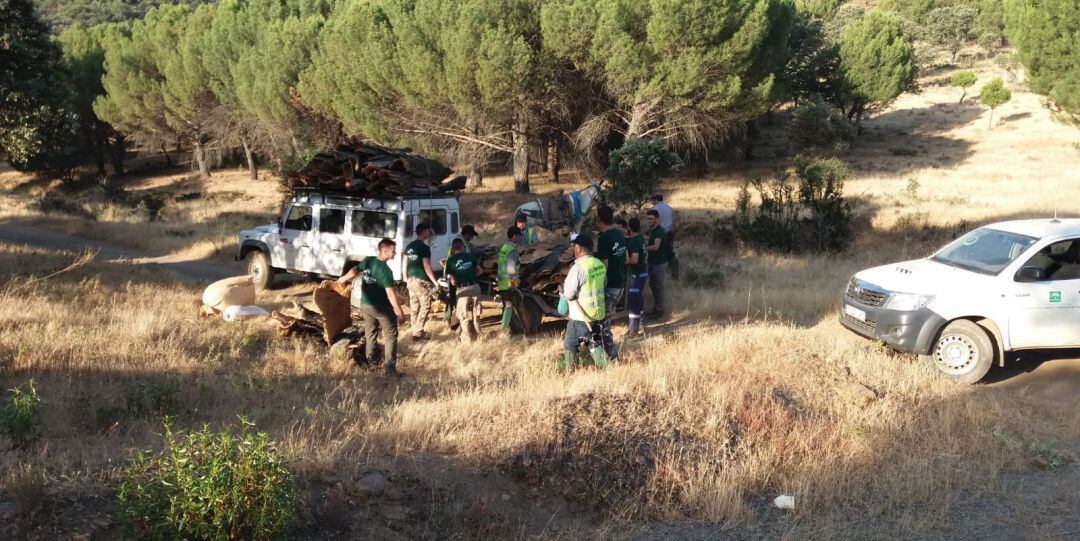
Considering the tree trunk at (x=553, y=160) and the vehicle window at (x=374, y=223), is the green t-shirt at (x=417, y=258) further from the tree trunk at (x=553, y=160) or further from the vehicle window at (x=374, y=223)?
the tree trunk at (x=553, y=160)

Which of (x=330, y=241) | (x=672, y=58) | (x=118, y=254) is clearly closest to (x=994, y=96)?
(x=672, y=58)

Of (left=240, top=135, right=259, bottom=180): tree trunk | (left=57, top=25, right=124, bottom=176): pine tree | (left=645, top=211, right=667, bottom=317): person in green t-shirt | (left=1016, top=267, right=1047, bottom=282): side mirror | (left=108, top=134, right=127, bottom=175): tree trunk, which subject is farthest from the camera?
(left=108, top=134, right=127, bottom=175): tree trunk

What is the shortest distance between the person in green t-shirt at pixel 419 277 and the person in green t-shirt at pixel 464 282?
31 cm

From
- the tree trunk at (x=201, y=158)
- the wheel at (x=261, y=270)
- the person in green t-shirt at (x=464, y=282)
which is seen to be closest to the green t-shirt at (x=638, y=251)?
the person in green t-shirt at (x=464, y=282)

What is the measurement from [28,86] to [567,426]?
1560 centimetres

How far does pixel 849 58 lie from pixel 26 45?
40.4 m

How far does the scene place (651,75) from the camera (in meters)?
26.2

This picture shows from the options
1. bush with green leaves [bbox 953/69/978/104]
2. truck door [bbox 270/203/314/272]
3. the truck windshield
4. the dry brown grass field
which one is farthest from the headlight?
bush with green leaves [bbox 953/69/978/104]

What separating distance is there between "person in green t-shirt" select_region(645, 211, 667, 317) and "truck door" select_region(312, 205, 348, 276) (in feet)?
17.1

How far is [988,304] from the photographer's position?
25.9ft

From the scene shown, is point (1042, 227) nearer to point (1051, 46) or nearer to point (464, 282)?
point (464, 282)

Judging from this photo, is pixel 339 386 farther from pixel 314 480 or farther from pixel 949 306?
pixel 949 306

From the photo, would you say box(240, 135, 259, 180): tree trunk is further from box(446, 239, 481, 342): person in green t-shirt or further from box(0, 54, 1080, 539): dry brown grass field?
box(446, 239, 481, 342): person in green t-shirt

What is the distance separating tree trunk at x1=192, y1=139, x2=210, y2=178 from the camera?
4629 cm
